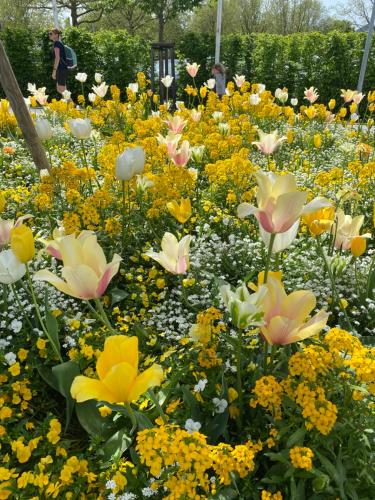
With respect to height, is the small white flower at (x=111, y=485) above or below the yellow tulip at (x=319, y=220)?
below

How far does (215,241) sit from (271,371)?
58.5 inches

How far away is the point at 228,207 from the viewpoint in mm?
3600

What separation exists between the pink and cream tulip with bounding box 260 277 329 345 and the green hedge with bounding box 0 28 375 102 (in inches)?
525

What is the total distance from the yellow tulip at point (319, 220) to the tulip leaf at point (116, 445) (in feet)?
3.55

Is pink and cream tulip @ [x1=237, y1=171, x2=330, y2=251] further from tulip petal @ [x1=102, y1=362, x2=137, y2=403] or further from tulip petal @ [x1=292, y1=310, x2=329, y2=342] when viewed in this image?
tulip petal @ [x1=102, y1=362, x2=137, y2=403]

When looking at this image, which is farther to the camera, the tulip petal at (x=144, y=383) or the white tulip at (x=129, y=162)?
the white tulip at (x=129, y=162)

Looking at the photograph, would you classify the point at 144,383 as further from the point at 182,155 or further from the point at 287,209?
the point at 182,155

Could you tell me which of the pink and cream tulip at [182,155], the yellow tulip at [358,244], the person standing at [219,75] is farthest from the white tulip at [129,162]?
the person standing at [219,75]

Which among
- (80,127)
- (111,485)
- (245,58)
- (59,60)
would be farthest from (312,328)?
(245,58)

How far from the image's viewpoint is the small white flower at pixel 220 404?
5.16ft

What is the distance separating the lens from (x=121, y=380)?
3.58 feet

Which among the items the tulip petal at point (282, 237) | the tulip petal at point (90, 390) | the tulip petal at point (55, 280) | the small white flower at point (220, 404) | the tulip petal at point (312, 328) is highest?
the tulip petal at point (282, 237)

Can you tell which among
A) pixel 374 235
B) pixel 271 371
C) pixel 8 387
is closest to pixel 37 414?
pixel 8 387

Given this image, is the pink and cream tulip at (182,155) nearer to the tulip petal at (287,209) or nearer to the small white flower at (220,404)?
the tulip petal at (287,209)
